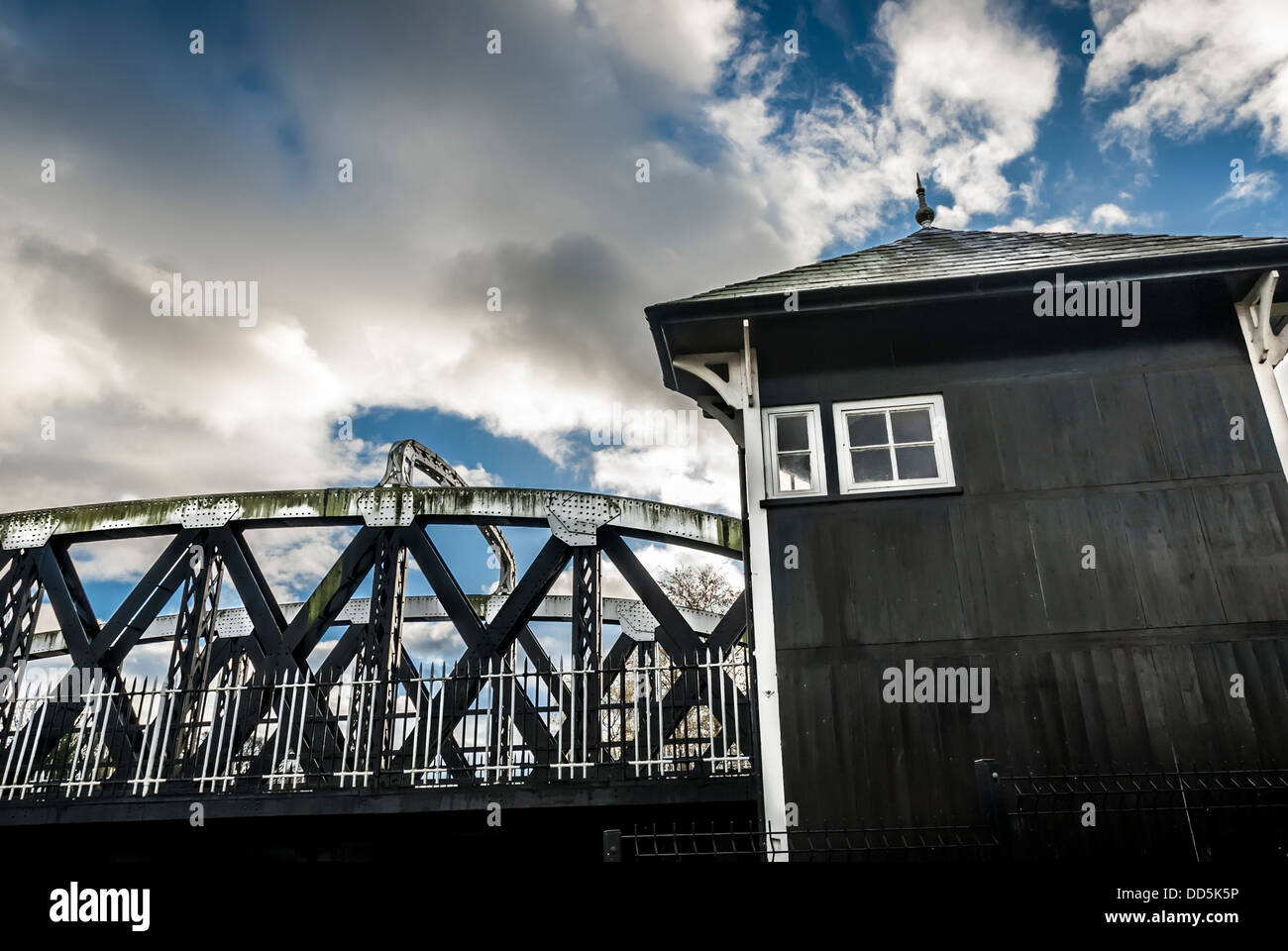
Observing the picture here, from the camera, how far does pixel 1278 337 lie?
8414 mm

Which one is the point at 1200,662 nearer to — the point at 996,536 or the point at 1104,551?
the point at 1104,551

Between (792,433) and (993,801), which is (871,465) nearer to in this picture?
(792,433)

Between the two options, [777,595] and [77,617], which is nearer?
[777,595]

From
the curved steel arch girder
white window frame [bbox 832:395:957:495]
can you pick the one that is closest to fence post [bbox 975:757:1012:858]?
white window frame [bbox 832:395:957:495]

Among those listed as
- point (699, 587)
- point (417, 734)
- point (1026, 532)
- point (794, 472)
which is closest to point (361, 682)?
point (417, 734)

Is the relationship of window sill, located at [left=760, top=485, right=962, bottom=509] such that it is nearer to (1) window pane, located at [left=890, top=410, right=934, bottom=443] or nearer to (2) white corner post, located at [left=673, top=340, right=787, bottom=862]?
(2) white corner post, located at [left=673, top=340, right=787, bottom=862]

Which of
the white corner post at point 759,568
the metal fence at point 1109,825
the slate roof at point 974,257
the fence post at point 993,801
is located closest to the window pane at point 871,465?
the white corner post at point 759,568

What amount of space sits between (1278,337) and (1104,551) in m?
2.97

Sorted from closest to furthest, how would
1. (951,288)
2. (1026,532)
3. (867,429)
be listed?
(1026,532)
(951,288)
(867,429)

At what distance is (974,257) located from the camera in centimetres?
957

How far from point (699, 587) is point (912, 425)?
924 inches

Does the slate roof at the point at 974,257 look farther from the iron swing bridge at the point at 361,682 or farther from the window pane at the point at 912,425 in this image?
the iron swing bridge at the point at 361,682
